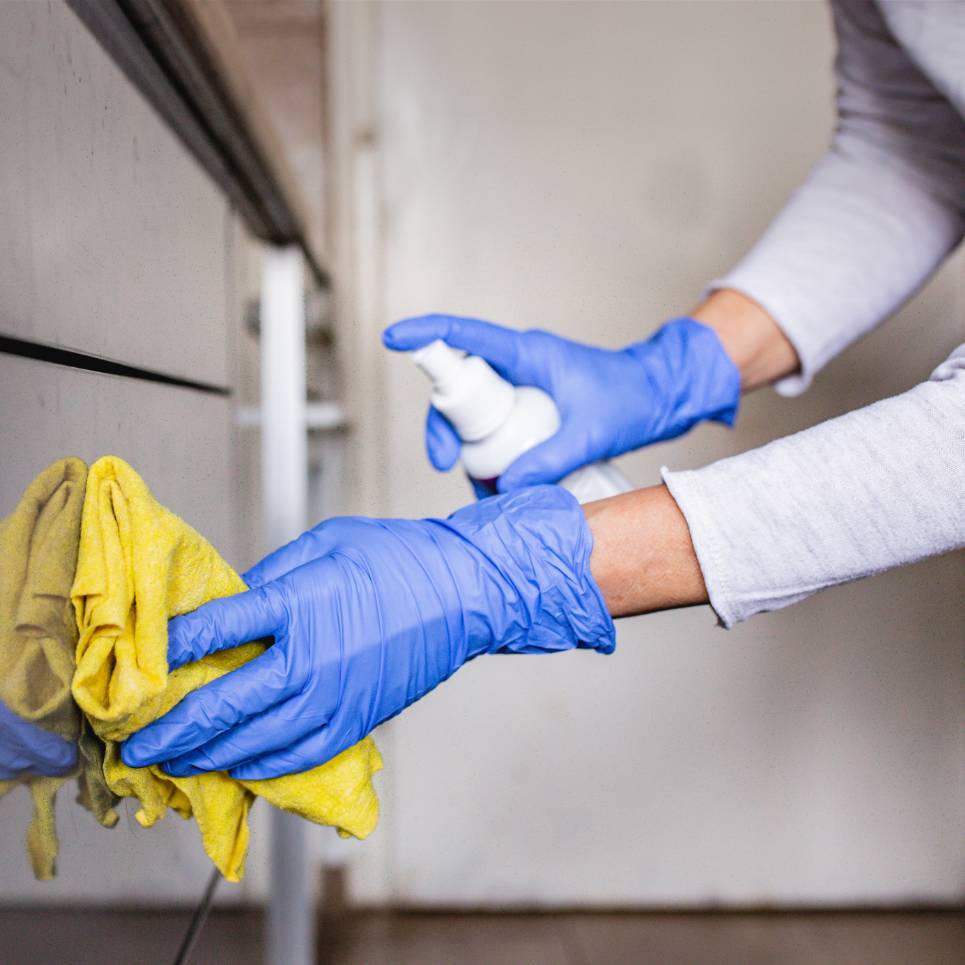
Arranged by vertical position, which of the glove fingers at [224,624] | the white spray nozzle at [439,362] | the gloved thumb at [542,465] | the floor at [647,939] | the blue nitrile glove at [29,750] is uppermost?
the white spray nozzle at [439,362]

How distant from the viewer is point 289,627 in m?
0.48

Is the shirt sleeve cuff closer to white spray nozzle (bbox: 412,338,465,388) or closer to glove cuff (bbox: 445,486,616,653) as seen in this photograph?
glove cuff (bbox: 445,486,616,653)

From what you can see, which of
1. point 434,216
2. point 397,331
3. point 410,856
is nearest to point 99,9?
point 397,331

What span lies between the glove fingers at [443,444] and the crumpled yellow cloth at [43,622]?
0.38 meters

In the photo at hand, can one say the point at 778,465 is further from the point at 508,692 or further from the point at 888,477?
the point at 508,692

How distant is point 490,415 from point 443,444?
7 centimetres

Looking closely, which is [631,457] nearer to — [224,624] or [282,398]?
[282,398]

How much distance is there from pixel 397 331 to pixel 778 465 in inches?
11.6

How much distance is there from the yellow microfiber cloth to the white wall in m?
1.16

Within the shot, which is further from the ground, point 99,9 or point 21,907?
point 99,9

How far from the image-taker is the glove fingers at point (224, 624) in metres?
0.42

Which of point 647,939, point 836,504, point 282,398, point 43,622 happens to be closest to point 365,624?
point 43,622

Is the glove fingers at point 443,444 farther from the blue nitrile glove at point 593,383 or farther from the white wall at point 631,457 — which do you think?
the white wall at point 631,457

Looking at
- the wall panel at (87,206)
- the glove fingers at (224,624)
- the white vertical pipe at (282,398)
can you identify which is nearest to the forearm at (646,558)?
the glove fingers at (224,624)
